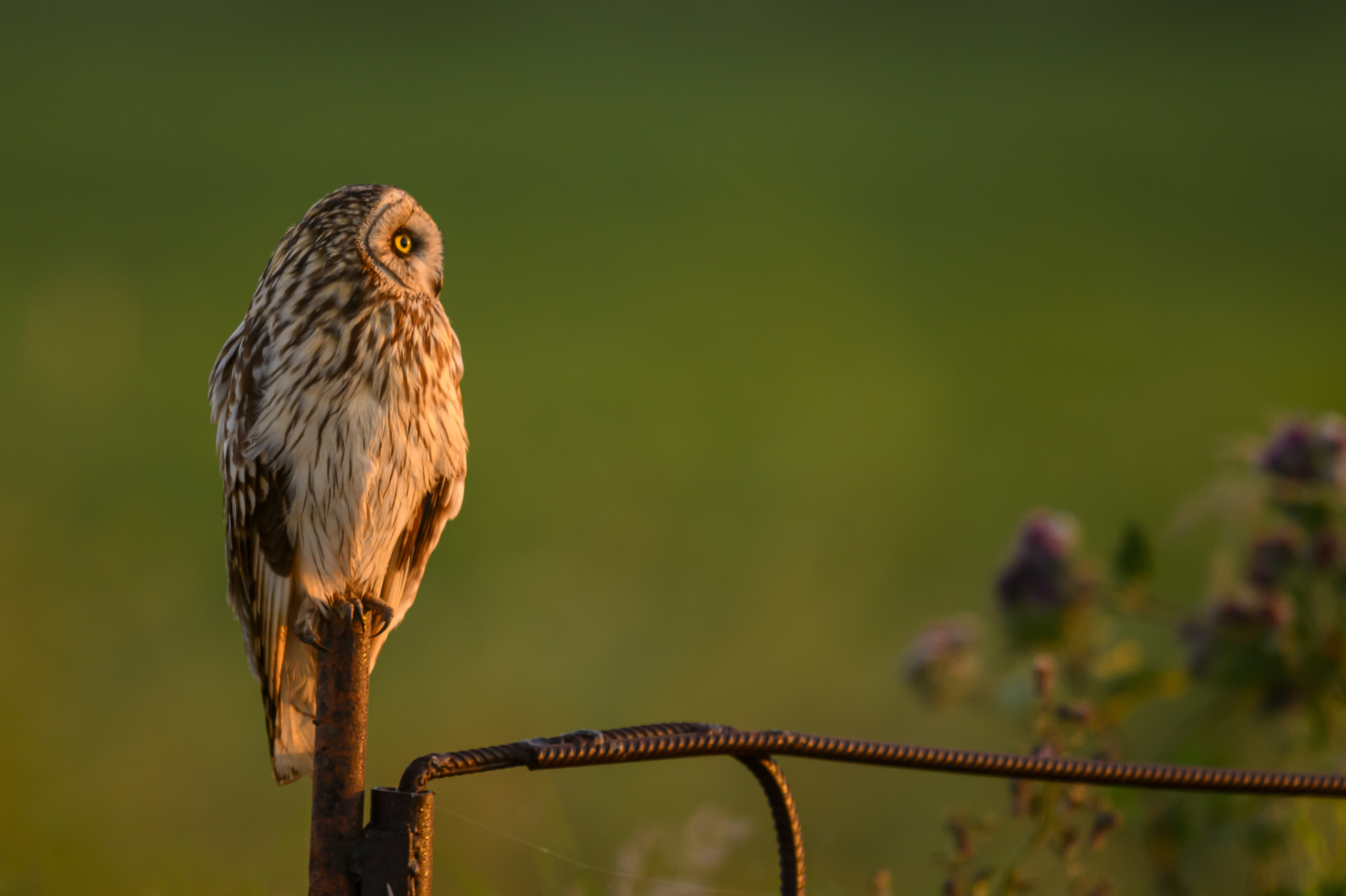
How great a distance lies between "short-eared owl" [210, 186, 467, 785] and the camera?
872 millimetres

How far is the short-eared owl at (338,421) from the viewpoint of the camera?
872 mm

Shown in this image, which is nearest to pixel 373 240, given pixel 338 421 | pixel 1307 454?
pixel 338 421

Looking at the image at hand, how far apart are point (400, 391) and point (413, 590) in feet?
0.71

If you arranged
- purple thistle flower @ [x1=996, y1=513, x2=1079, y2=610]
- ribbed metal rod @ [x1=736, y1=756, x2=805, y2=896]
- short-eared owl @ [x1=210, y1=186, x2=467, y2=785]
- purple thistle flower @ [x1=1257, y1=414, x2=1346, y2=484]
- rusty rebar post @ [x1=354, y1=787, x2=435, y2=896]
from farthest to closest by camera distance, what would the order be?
purple thistle flower @ [x1=996, y1=513, x2=1079, y2=610]
purple thistle flower @ [x1=1257, y1=414, x2=1346, y2=484]
short-eared owl @ [x1=210, y1=186, x2=467, y2=785]
ribbed metal rod @ [x1=736, y1=756, x2=805, y2=896]
rusty rebar post @ [x1=354, y1=787, x2=435, y2=896]

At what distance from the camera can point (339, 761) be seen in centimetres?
57

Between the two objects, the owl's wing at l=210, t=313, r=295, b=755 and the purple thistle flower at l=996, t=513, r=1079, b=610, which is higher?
the purple thistle flower at l=996, t=513, r=1079, b=610

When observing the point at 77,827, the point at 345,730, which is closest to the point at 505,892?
the point at 77,827

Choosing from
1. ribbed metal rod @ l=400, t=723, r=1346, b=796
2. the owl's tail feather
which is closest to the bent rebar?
ribbed metal rod @ l=400, t=723, r=1346, b=796

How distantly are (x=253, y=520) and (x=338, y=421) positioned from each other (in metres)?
0.14

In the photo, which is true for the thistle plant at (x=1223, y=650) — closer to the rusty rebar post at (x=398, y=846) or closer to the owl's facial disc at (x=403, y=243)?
the owl's facial disc at (x=403, y=243)

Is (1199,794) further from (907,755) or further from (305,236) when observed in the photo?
(305,236)

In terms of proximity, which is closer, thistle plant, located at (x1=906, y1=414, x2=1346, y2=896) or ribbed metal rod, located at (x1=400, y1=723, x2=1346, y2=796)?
ribbed metal rod, located at (x1=400, y1=723, x2=1346, y2=796)

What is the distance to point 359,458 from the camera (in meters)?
0.86

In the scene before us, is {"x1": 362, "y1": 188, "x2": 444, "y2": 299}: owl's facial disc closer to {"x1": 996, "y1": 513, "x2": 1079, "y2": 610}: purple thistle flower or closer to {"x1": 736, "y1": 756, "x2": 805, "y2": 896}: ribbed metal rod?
{"x1": 736, "y1": 756, "x2": 805, "y2": 896}: ribbed metal rod
